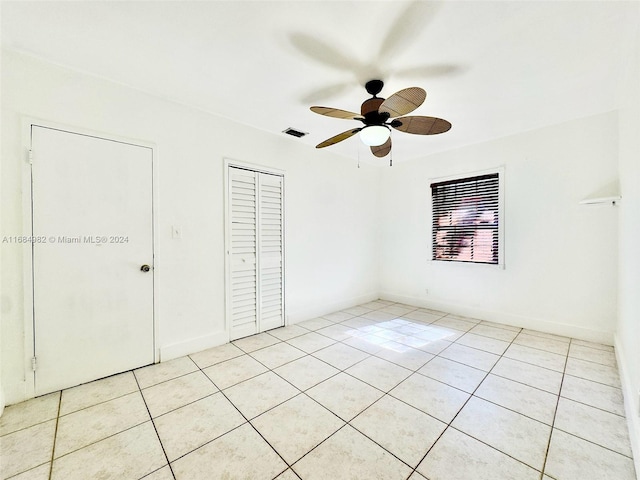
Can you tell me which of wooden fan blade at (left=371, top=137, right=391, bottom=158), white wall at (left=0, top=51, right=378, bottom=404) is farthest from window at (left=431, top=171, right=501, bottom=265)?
wooden fan blade at (left=371, top=137, right=391, bottom=158)

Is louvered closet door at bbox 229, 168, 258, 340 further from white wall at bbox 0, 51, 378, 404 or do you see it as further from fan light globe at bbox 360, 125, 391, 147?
fan light globe at bbox 360, 125, 391, 147

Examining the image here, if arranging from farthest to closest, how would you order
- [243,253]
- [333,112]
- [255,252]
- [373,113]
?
1. [255,252]
2. [243,253]
3. [373,113]
4. [333,112]

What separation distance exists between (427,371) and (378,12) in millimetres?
2839

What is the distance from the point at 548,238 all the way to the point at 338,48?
3.37 meters

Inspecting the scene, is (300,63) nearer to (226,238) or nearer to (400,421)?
(226,238)

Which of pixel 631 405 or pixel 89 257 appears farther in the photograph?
pixel 89 257

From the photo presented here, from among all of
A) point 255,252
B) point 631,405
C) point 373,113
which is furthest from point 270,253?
point 631,405

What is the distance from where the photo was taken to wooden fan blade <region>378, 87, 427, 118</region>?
184 cm

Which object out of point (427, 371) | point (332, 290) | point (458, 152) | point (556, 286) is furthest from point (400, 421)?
point (458, 152)

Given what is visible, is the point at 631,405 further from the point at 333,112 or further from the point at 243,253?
the point at 243,253

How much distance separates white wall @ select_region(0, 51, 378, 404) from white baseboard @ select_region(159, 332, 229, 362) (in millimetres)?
11

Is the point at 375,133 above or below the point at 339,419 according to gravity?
above

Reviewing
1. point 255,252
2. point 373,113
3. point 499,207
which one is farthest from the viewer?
point 499,207

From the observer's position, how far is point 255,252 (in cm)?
335
